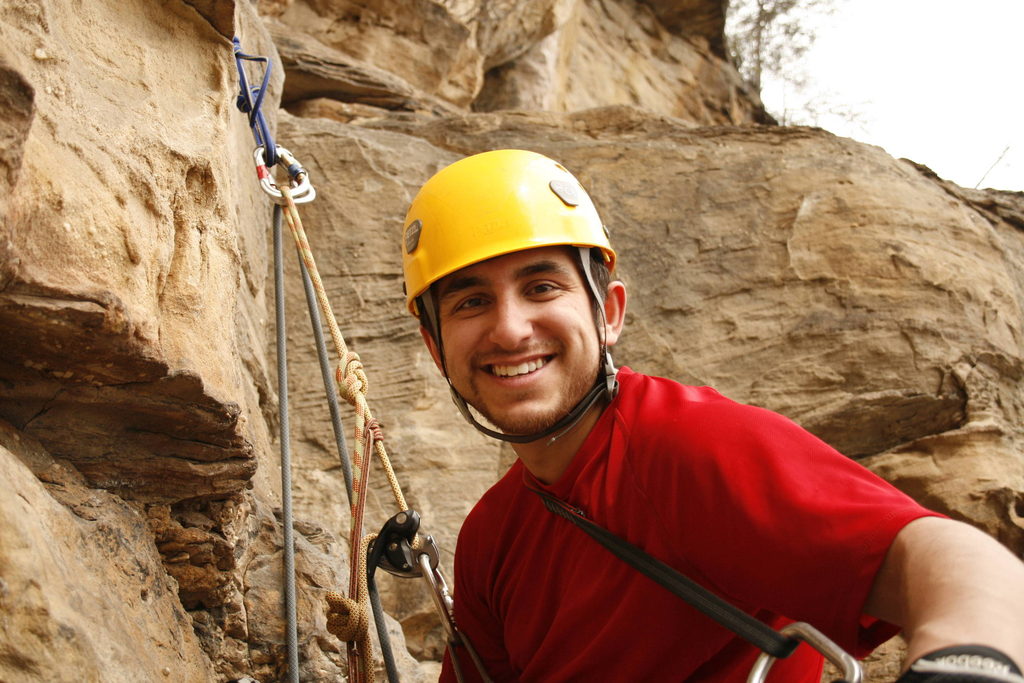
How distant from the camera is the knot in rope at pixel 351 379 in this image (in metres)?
2.51

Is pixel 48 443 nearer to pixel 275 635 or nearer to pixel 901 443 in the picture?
pixel 275 635

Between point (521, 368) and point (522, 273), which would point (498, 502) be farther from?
point (522, 273)

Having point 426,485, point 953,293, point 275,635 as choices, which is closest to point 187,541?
point 275,635

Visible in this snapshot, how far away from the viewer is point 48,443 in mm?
2088

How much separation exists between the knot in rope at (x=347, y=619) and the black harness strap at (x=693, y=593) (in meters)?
0.71

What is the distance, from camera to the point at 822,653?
4.27 feet

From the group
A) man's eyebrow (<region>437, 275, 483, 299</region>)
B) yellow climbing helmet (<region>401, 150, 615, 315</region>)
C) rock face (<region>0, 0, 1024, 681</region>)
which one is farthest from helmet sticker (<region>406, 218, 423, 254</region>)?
rock face (<region>0, 0, 1024, 681</region>)

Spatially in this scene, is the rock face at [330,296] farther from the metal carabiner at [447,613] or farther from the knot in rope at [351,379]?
the metal carabiner at [447,613]

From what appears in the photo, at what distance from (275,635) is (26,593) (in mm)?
1087

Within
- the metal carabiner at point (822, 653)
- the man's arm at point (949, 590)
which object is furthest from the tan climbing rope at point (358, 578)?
the man's arm at point (949, 590)

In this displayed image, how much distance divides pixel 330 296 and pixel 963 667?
377cm

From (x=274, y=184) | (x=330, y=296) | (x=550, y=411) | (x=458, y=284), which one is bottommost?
(x=550, y=411)

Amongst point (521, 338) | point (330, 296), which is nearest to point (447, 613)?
point (521, 338)

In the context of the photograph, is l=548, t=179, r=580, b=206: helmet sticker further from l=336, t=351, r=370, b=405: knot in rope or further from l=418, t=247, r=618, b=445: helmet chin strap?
l=336, t=351, r=370, b=405: knot in rope
